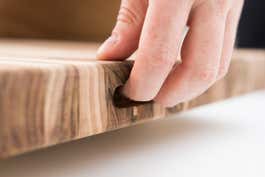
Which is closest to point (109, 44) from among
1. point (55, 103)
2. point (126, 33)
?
point (126, 33)

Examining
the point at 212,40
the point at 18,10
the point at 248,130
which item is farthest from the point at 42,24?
the point at 212,40

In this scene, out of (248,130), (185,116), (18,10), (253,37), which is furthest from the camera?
(253,37)

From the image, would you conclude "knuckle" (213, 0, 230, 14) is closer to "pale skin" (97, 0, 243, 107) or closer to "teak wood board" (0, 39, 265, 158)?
"pale skin" (97, 0, 243, 107)

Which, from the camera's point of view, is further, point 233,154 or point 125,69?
point 233,154

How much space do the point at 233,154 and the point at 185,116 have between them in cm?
25

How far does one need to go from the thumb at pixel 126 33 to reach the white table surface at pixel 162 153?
0.39 ft

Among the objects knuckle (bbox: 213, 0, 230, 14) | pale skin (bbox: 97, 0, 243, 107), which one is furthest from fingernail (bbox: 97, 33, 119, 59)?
knuckle (bbox: 213, 0, 230, 14)

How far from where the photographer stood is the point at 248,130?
662 mm

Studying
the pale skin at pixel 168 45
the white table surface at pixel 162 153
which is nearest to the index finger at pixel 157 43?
the pale skin at pixel 168 45

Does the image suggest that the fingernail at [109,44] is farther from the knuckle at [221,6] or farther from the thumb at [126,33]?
the knuckle at [221,6]

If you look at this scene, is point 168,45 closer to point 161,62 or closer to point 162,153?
point 161,62

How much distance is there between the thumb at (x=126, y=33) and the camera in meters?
0.44

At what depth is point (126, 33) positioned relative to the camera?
439 millimetres

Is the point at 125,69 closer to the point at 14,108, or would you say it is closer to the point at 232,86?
the point at 14,108
